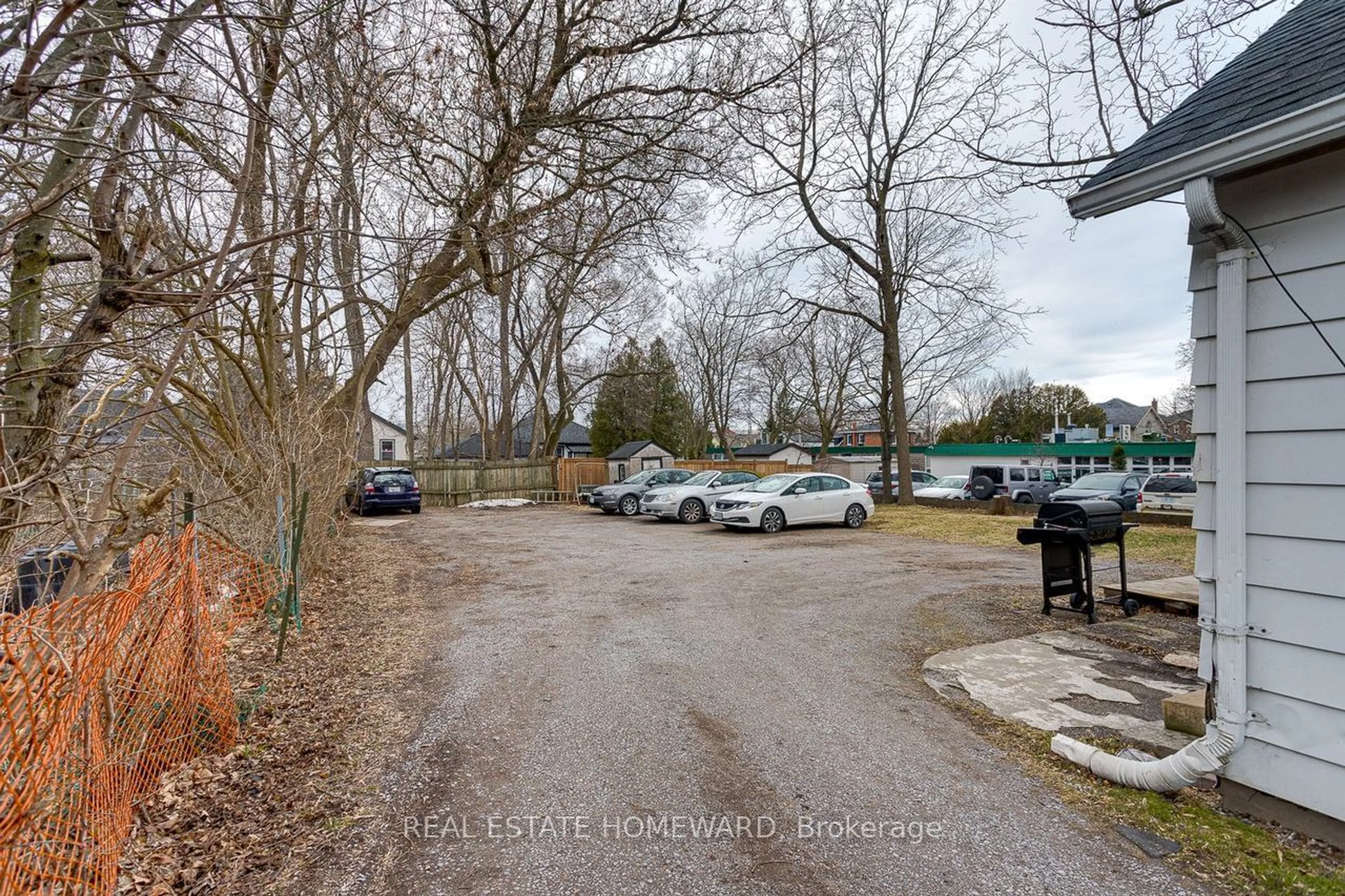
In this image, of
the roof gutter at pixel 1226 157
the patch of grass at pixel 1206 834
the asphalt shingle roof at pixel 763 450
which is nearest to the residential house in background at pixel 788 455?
the asphalt shingle roof at pixel 763 450

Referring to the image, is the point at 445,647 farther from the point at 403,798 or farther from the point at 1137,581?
the point at 1137,581

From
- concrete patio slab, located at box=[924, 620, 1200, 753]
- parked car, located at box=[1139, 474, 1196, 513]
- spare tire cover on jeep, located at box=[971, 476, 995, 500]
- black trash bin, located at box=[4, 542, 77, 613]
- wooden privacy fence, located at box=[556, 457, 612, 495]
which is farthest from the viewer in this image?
wooden privacy fence, located at box=[556, 457, 612, 495]

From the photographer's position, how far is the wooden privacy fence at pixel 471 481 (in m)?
24.2

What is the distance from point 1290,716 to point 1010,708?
1446 mm

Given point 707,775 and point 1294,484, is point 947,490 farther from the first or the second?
point 707,775

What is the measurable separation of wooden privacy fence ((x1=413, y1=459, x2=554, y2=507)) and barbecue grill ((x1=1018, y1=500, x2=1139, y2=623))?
20736 mm

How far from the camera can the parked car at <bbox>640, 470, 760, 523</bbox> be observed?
16500 millimetres

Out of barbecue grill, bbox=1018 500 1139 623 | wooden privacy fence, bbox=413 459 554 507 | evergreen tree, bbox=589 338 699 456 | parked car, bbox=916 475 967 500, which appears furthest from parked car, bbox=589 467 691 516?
evergreen tree, bbox=589 338 699 456

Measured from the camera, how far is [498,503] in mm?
22891

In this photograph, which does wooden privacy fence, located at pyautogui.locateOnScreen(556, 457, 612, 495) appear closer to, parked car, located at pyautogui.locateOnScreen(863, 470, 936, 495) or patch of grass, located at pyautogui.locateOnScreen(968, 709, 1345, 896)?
parked car, located at pyautogui.locateOnScreen(863, 470, 936, 495)

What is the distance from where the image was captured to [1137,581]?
7.82 meters

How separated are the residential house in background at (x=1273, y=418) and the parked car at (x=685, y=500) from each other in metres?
13.3

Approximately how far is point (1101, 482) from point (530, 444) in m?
37.1

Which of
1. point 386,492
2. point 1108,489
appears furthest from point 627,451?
point 1108,489
